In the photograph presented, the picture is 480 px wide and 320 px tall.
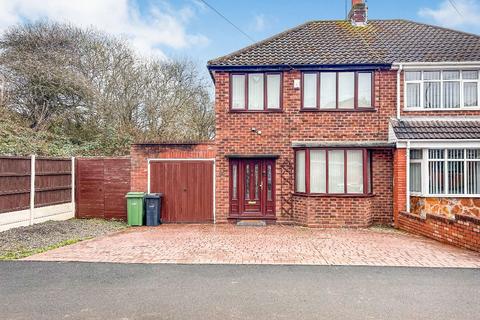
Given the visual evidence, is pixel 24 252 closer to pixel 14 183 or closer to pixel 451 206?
pixel 14 183

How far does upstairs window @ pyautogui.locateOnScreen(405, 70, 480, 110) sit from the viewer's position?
39.4 feet

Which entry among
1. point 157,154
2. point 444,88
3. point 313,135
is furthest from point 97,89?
point 444,88

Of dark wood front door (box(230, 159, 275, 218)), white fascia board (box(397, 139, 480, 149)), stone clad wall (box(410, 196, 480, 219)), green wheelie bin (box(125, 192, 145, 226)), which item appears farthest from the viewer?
dark wood front door (box(230, 159, 275, 218))

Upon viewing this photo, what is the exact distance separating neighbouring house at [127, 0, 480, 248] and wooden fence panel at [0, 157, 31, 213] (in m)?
3.09

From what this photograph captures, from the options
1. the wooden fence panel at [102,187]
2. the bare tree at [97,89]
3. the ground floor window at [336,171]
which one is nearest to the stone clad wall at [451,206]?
the ground floor window at [336,171]

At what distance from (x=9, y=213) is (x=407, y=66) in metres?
12.0

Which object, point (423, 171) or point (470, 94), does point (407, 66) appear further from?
point (423, 171)

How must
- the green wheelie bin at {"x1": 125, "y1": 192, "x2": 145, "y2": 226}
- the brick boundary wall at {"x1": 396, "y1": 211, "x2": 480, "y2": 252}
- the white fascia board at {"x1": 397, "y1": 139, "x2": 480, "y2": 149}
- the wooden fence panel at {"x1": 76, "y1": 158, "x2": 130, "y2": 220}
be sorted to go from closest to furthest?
1. the brick boundary wall at {"x1": 396, "y1": 211, "x2": 480, "y2": 252}
2. the white fascia board at {"x1": 397, "y1": 139, "x2": 480, "y2": 149}
3. the green wheelie bin at {"x1": 125, "y1": 192, "x2": 145, "y2": 226}
4. the wooden fence panel at {"x1": 76, "y1": 158, "x2": 130, "y2": 220}

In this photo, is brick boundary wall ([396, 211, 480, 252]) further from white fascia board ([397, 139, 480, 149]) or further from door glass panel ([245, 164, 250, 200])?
door glass panel ([245, 164, 250, 200])

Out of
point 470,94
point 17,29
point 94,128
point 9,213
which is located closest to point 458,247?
point 470,94

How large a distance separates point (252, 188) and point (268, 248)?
159 inches

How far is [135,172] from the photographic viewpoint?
12.3m

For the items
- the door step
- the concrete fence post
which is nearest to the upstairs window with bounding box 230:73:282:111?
the door step

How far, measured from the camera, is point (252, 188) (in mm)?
12234
